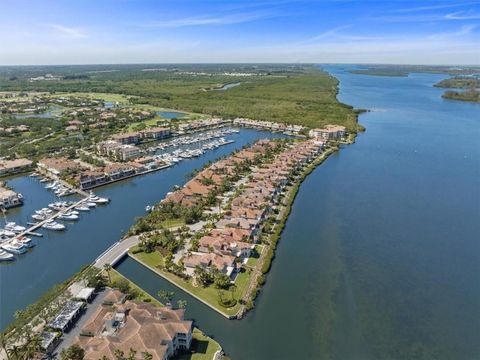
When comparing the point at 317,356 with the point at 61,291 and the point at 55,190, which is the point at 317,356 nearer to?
the point at 61,291

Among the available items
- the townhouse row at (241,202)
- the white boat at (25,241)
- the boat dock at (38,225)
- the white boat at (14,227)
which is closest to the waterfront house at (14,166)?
the boat dock at (38,225)

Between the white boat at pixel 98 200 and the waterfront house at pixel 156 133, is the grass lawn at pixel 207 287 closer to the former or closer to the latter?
the white boat at pixel 98 200

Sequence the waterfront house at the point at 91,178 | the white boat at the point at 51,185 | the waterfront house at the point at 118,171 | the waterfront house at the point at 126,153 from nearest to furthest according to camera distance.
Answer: the white boat at the point at 51,185, the waterfront house at the point at 91,178, the waterfront house at the point at 118,171, the waterfront house at the point at 126,153

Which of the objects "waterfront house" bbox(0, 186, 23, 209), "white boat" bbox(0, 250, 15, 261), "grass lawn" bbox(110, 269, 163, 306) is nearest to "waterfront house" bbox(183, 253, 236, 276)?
"grass lawn" bbox(110, 269, 163, 306)

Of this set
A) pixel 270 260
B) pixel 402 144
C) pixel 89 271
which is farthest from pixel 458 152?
pixel 89 271

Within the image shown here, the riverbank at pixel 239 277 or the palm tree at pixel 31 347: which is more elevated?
the palm tree at pixel 31 347

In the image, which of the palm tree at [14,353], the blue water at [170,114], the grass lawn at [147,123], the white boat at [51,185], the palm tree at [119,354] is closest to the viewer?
the palm tree at [119,354]

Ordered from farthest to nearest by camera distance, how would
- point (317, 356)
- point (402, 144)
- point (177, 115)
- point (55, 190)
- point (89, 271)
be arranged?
point (177, 115), point (402, 144), point (55, 190), point (89, 271), point (317, 356)

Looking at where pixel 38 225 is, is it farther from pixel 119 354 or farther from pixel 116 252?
pixel 119 354
